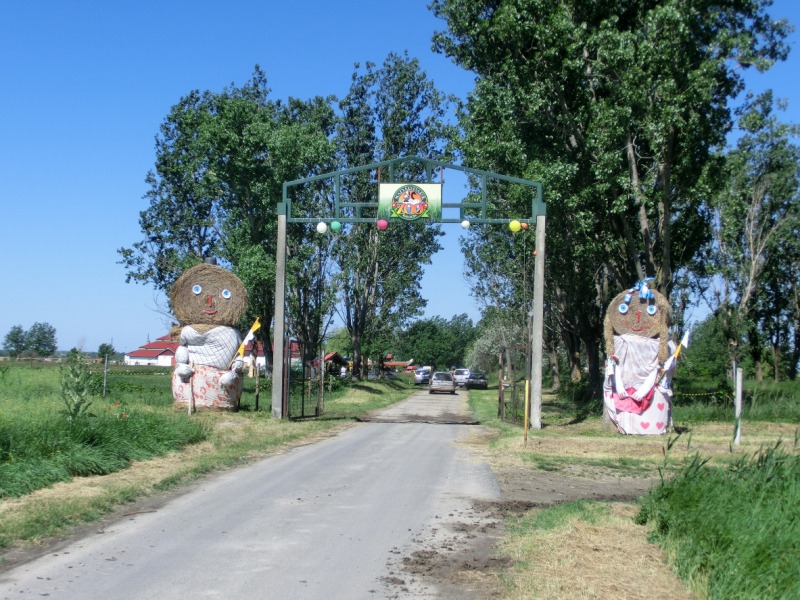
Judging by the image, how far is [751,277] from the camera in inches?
1667

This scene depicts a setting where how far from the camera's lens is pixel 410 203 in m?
21.3

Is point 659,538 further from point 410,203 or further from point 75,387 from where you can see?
point 410,203

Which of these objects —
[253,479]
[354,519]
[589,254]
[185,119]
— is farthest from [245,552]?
[185,119]

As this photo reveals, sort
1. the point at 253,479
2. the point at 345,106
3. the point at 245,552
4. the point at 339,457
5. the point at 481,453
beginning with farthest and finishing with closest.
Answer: the point at 345,106 < the point at 481,453 < the point at 339,457 < the point at 253,479 < the point at 245,552

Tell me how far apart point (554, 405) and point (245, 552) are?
95.9 ft

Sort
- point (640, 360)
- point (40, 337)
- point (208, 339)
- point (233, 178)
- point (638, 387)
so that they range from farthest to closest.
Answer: point (40, 337)
point (233, 178)
point (208, 339)
point (638, 387)
point (640, 360)

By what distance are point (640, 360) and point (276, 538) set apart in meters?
13.6

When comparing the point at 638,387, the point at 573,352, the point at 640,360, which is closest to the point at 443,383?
the point at 573,352

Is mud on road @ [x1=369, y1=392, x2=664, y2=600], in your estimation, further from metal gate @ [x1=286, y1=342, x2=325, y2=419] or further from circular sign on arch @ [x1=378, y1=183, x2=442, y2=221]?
metal gate @ [x1=286, y1=342, x2=325, y2=419]

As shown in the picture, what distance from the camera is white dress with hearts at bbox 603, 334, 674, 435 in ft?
65.0

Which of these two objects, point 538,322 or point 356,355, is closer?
point 538,322

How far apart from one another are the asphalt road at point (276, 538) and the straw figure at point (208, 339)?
322 inches

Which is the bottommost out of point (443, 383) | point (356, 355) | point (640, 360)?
point (443, 383)

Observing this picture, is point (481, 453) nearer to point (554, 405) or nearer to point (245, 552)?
point (245, 552)
